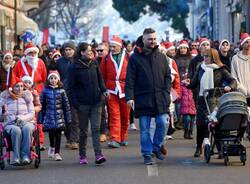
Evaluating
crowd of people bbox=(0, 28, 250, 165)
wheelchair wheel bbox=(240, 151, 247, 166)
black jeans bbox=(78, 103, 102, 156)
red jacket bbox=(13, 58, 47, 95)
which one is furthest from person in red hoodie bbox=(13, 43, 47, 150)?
wheelchair wheel bbox=(240, 151, 247, 166)

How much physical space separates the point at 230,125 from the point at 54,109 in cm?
312

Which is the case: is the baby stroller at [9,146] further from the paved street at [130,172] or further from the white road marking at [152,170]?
the white road marking at [152,170]

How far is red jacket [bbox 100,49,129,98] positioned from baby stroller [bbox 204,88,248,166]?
3571 mm

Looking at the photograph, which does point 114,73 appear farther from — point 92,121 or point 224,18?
point 224,18

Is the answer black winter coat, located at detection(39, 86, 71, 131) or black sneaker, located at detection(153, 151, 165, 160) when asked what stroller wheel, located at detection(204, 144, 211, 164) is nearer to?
black sneaker, located at detection(153, 151, 165, 160)

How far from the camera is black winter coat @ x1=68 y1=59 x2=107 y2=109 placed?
1501cm

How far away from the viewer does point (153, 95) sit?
14.5 metres

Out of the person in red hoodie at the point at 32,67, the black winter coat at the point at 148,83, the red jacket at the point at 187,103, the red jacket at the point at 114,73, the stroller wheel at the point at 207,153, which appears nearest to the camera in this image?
the black winter coat at the point at 148,83

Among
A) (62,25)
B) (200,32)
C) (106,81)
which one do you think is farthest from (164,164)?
(62,25)

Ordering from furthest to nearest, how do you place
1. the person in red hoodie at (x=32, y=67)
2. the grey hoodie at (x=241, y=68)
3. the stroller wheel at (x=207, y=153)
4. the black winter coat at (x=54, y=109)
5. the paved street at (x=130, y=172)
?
the person in red hoodie at (x=32, y=67) < the grey hoodie at (x=241, y=68) < the black winter coat at (x=54, y=109) < the stroller wheel at (x=207, y=153) < the paved street at (x=130, y=172)

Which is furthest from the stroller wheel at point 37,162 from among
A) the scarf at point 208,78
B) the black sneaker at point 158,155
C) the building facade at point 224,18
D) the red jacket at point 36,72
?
the building facade at point 224,18

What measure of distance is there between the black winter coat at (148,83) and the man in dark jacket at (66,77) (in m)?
3.33

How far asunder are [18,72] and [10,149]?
332cm

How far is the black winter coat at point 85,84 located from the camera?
1501cm
